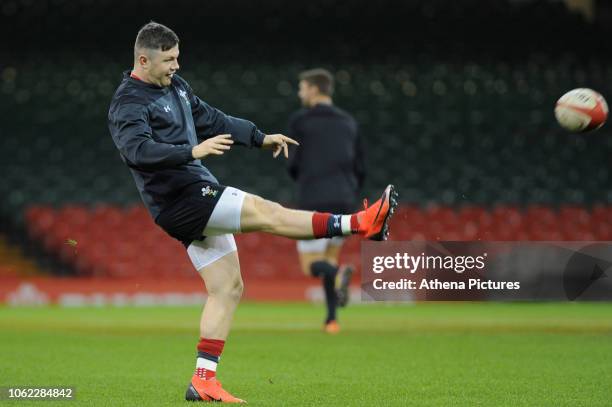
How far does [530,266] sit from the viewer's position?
37.0 ft

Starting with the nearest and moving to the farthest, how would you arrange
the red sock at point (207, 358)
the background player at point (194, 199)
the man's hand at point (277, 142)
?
the background player at point (194, 199) → the red sock at point (207, 358) → the man's hand at point (277, 142)

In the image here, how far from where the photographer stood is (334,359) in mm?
6961

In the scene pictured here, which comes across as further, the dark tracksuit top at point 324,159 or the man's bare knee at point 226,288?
the dark tracksuit top at point 324,159

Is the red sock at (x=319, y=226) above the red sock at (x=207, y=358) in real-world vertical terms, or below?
above

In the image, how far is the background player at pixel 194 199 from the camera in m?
4.78

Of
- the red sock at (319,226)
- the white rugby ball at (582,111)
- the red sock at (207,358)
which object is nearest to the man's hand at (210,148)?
the red sock at (319,226)

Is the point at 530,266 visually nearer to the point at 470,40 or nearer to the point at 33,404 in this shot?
the point at 33,404

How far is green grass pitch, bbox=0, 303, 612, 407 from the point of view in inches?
204

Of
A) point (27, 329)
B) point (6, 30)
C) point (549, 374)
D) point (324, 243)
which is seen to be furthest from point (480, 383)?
point (6, 30)

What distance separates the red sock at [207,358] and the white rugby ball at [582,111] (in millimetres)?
2680

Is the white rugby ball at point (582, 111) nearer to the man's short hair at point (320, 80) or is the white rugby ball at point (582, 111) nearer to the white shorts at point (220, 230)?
the white shorts at point (220, 230)

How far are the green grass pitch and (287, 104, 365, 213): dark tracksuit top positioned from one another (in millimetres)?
1243

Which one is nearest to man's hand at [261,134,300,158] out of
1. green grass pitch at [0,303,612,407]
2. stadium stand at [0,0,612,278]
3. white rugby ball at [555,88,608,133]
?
green grass pitch at [0,303,612,407]

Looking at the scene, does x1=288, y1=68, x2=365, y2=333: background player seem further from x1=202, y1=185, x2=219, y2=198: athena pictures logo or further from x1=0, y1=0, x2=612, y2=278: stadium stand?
x1=0, y1=0, x2=612, y2=278: stadium stand
